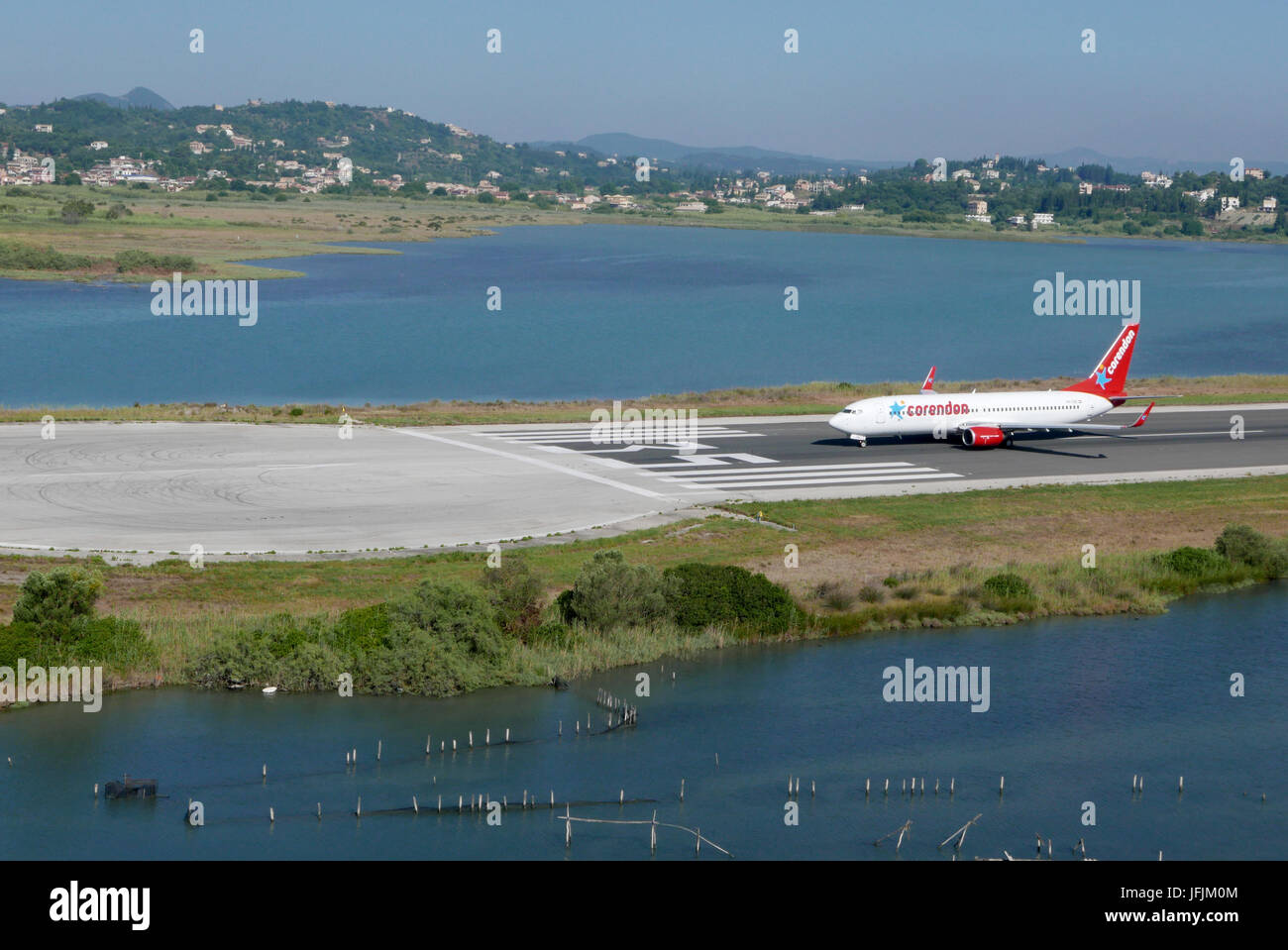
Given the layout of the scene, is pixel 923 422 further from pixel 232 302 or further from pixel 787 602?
pixel 232 302

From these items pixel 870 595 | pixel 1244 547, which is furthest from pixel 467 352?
→ pixel 870 595

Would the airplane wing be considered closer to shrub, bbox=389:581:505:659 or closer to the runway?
the runway

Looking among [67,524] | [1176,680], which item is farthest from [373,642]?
[1176,680]

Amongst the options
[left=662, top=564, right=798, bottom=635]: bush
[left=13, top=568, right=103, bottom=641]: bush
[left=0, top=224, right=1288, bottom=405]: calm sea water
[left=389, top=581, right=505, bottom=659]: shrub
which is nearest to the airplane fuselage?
[left=662, top=564, right=798, bottom=635]: bush

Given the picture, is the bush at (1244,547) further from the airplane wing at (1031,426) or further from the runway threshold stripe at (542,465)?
the runway threshold stripe at (542,465)

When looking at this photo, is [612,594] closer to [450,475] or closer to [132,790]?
[132,790]

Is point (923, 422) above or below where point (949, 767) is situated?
above
